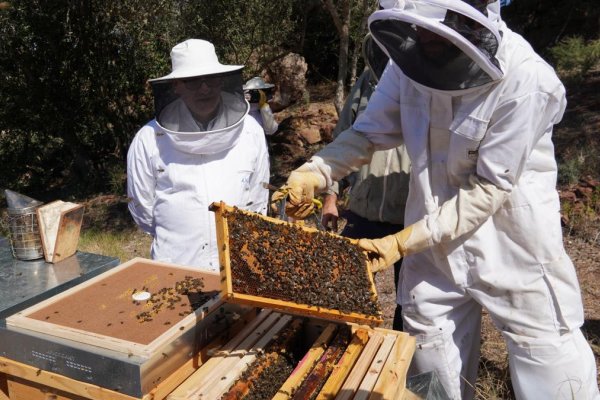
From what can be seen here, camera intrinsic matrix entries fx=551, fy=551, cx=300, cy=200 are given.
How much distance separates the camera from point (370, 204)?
365 centimetres

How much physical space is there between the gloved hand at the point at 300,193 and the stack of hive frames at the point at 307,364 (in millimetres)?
550

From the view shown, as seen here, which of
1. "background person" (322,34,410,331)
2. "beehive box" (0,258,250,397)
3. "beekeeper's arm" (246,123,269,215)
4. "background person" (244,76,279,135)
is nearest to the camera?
"beehive box" (0,258,250,397)

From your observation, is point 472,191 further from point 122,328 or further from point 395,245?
point 122,328

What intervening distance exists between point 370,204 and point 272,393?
6.08 ft

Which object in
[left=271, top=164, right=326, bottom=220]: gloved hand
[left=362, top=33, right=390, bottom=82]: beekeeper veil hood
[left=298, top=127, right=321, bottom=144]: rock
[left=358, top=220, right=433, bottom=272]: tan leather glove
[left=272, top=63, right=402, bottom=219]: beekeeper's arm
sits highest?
[left=362, top=33, right=390, bottom=82]: beekeeper veil hood

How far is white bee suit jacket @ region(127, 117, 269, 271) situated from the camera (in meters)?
3.49

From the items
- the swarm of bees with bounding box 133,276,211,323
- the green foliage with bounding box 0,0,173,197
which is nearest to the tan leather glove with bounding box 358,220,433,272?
the swarm of bees with bounding box 133,276,211,323

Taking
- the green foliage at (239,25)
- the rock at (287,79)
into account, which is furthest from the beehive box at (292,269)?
the rock at (287,79)

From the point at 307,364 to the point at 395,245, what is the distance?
0.73 metres

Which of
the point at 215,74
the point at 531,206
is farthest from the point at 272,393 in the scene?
the point at 215,74

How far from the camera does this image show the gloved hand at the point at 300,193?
2.73 metres

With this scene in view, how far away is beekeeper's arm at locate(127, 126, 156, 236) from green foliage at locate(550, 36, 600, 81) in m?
9.26

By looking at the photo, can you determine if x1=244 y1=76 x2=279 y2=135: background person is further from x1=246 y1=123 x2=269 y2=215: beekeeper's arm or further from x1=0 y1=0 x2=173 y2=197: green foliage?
x1=246 y1=123 x2=269 y2=215: beekeeper's arm

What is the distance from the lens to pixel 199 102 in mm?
3607
